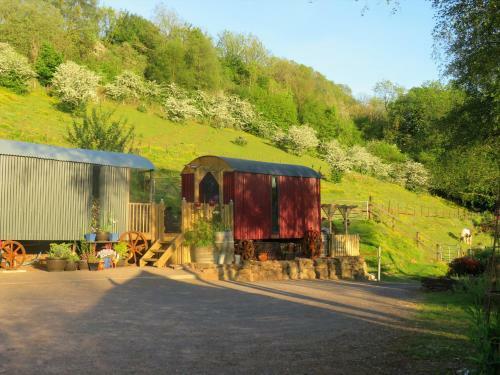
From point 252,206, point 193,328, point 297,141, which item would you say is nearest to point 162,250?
point 252,206

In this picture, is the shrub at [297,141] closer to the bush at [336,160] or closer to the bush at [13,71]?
the bush at [336,160]

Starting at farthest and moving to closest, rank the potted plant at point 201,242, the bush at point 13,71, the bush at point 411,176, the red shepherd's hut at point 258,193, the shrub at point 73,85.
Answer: the bush at point 411,176
the shrub at point 73,85
the bush at point 13,71
the red shepherd's hut at point 258,193
the potted plant at point 201,242

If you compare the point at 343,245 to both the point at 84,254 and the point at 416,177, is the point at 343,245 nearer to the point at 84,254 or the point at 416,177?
the point at 84,254

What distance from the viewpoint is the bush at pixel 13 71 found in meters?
44.3

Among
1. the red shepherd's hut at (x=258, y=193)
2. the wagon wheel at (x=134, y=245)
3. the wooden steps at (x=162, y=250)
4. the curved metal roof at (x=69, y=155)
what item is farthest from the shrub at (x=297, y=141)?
the wagon wheel at (x=134, y=245)

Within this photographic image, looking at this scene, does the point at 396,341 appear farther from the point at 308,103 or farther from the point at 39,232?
the point at 308,103

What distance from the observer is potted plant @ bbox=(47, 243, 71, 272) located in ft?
52.5

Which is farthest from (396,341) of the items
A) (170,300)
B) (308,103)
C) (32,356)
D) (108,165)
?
(308,103)

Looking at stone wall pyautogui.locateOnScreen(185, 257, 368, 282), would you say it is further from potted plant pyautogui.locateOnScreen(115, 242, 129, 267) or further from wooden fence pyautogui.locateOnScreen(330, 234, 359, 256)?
potted plant pyautogui.locateOnScreen(115, 242, 129, 267)

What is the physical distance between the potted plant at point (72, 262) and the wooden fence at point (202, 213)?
3221 millimetres

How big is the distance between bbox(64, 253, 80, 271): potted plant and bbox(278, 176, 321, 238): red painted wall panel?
26.7 feet

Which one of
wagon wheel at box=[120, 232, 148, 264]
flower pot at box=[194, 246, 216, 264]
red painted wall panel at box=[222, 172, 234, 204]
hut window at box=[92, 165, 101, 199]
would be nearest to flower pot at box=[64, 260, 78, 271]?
wagon wheel at box=[120, 232, 148, 264]

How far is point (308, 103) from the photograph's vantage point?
8112cm

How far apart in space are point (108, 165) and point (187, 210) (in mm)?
2849
